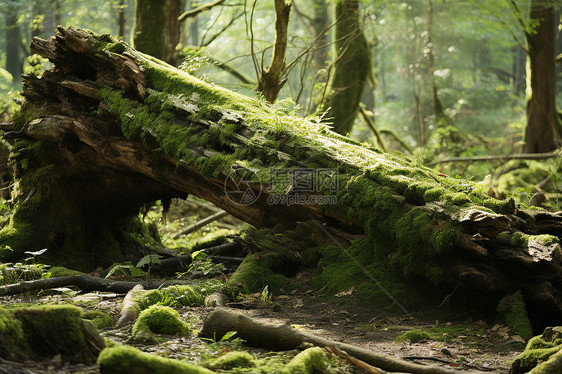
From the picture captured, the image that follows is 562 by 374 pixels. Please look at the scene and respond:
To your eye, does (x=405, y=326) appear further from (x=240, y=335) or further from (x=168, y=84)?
(x=168, y=84)

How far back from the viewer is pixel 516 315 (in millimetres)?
4402

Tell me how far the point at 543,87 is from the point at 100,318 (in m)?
13.8

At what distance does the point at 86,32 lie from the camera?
7.37 m

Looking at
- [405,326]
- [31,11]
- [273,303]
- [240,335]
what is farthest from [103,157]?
[31,11]

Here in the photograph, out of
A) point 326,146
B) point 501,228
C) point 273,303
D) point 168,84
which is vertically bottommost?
point 273,303

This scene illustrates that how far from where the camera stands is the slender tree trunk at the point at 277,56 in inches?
357

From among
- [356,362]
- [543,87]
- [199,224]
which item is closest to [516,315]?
[356,362]

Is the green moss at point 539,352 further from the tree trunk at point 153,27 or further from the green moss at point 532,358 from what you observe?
the tree trunk at point 153,27

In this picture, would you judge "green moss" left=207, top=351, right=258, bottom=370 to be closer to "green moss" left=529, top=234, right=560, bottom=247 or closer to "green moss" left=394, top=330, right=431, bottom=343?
"green moss" left=394, top=330, right=431, bottom=343

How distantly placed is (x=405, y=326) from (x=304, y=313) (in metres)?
1.02

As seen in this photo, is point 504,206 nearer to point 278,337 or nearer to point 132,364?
point 278,337
